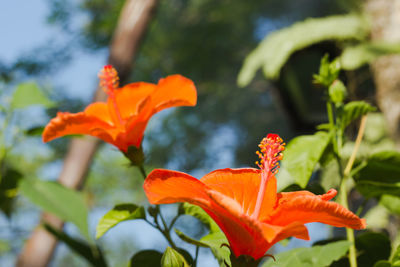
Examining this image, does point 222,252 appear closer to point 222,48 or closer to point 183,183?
point 183,183

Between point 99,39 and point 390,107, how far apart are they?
4281 mm

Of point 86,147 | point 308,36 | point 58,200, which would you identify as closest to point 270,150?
point 58,200

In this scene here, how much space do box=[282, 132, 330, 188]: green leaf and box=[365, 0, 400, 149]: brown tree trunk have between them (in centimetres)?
180

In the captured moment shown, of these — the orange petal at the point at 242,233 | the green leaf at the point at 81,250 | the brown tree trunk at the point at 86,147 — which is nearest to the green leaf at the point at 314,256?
the orange petal at the point at 242,233

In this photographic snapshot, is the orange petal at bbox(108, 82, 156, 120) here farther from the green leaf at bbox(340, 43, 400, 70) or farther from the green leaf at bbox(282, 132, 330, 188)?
the green leaf at bbox(340, 43, 400, 70)

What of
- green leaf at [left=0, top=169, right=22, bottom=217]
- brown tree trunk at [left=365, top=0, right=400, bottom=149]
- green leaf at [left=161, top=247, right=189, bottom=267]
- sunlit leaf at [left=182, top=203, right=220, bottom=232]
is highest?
brown tree trunk at [left=365, top=0, right=400, bottom=149]

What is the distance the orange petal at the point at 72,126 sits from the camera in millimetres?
316

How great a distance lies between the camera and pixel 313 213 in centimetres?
22

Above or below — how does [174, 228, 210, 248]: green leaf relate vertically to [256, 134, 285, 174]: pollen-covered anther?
below

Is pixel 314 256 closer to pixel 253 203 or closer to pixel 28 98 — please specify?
pixel 253 203

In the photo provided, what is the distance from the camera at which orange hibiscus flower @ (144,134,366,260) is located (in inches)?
8.1

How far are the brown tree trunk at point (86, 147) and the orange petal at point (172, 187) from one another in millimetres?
888

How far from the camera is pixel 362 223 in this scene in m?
0.22

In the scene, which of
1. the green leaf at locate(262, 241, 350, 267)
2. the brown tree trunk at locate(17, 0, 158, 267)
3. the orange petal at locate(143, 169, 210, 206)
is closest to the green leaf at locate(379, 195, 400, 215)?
the green leaf at locate(262, 241, 350, 267)
